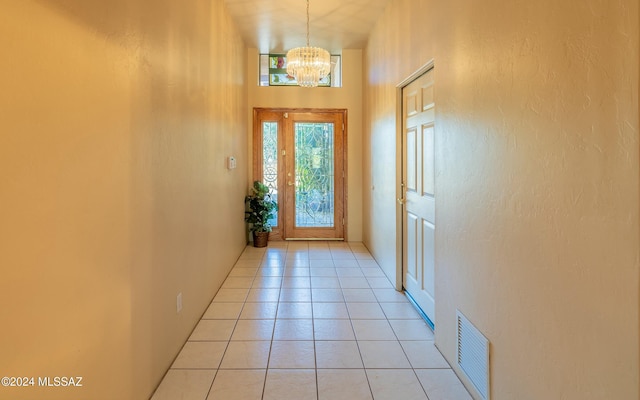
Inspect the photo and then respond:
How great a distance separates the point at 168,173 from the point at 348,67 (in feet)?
13.3

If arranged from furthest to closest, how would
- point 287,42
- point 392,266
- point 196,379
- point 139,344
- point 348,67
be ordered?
1. point 348,67
2. point 287,42
3. point 392,266
4. point 196,379
5. point 139,344

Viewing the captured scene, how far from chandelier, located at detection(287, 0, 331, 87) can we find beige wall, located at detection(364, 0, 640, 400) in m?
1.84

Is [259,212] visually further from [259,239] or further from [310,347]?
[310,347]

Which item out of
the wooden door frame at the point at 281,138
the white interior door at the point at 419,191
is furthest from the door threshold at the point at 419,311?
the wooden door frame at the point at 281,138

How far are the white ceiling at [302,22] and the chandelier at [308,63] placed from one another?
45cm

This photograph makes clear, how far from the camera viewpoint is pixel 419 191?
2951 millimetres

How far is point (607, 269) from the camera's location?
1.03 m

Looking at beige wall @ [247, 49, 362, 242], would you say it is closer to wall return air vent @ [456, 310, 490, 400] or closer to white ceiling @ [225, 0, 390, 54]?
white ceiling @ [225, 0, 390, 54]

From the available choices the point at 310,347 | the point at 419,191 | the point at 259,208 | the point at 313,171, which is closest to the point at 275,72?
the point at 313,171

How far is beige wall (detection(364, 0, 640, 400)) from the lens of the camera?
988mm

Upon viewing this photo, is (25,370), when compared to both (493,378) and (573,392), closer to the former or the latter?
(573,392)

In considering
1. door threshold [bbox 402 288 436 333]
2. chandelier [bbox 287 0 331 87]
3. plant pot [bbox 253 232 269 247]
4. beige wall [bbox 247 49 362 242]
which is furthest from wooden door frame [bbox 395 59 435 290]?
plant pot [bbox 253 232 269 247]

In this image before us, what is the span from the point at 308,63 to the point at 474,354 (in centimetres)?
318

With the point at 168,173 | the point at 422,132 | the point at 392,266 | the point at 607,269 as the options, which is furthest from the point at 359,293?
the point at 607,269
